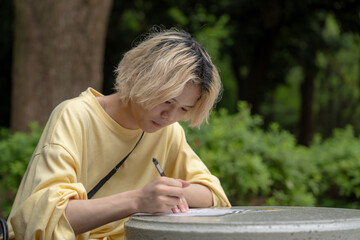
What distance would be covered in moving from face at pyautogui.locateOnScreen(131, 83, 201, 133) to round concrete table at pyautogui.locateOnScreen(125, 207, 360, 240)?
64cm

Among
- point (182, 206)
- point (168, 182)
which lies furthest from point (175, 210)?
point (168, 182)

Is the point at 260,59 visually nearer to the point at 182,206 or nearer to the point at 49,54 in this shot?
the point at 49,54

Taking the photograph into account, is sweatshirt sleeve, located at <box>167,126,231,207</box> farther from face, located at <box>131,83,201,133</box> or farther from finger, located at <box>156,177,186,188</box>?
finger, located at <box>156,177,186,188</box>

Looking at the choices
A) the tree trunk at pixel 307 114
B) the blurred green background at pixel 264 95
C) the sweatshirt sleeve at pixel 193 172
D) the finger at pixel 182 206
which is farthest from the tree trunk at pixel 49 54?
the tree trunk at pixel 307 114

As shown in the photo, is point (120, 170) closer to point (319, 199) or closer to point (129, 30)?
point (319, 199)

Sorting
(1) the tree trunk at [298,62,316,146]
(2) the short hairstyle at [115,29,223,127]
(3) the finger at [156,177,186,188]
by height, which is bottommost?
(1) the tree trunk at [298,62,316,146]

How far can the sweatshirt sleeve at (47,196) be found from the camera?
7.07 ft

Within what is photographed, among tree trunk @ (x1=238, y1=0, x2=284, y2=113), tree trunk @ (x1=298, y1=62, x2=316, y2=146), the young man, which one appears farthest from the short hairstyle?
tree trunk @ (x1=298, y1=62, x2=316, y2=146)

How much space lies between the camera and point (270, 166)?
539 centimetres

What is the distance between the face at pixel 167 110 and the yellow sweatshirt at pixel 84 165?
134 millimetres

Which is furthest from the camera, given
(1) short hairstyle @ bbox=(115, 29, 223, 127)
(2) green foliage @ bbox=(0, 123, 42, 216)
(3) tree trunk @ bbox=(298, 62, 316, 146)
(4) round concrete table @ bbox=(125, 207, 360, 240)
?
(3) tree trunk @ bbox=(298, 62, 316, 146)

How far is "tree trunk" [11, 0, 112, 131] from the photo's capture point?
6426 millimetres

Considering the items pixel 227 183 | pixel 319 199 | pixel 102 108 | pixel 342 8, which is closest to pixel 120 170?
pixel 102 108

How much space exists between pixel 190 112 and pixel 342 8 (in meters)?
10.8
